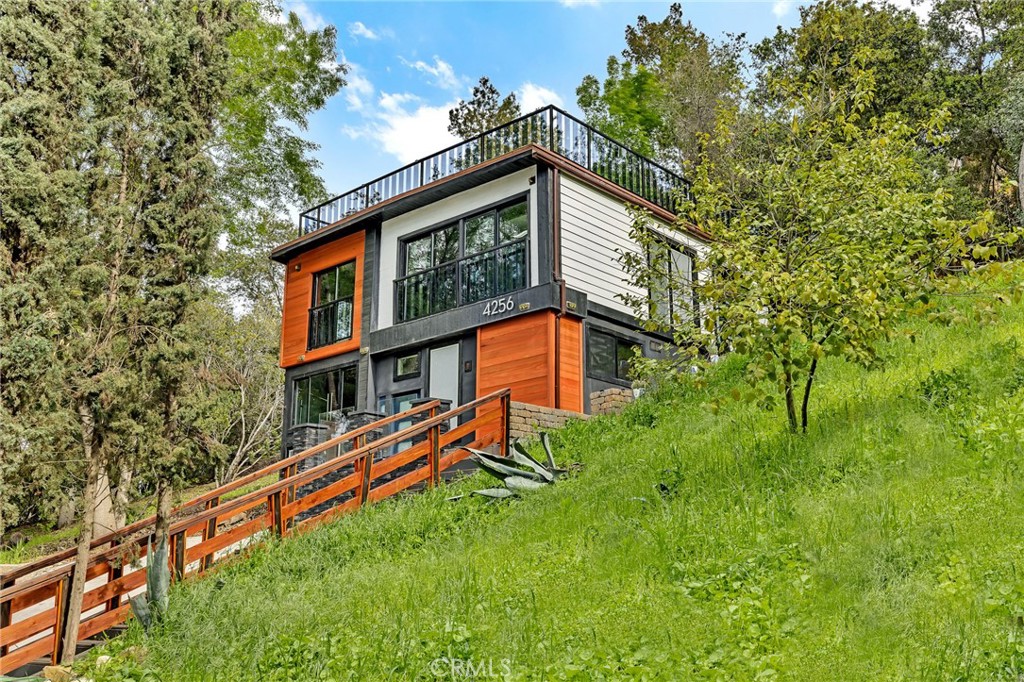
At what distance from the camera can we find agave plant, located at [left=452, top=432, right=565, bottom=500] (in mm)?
8703

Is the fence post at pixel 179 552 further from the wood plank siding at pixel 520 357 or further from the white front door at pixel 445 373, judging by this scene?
the white front door at pixel 445 373

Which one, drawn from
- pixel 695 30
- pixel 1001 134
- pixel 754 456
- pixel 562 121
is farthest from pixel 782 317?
pixel 695 30

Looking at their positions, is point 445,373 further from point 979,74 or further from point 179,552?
point 979,74

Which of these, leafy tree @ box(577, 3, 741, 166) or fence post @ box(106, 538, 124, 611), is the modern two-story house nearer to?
fence post @ box(106, 538, 124, 611)

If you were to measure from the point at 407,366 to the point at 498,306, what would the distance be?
3.14 metres

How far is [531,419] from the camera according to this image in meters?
12.8

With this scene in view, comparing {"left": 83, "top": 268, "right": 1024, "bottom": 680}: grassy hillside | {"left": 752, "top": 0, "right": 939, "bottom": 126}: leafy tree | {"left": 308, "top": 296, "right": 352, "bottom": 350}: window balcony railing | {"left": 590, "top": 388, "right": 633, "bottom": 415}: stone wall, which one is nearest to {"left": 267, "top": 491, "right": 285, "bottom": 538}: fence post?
{"left": 83, "top": 268, "right": 1024, "bottom": 680}: grassy hillside

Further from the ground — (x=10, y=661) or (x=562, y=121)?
(x=562, y=121)

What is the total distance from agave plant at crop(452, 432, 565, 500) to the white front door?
644 cm

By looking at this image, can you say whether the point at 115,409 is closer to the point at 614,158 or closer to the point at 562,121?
the point at 562,121

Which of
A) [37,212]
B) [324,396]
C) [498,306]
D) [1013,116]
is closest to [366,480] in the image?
[37,212]

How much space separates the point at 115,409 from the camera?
6.89 m

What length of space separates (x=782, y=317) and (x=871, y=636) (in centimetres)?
291

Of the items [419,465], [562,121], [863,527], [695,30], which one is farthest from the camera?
[695,30]
